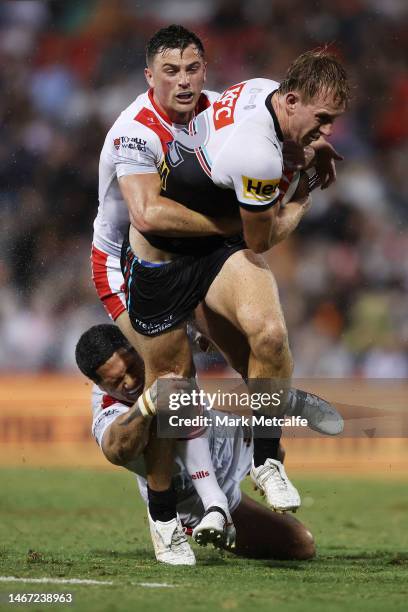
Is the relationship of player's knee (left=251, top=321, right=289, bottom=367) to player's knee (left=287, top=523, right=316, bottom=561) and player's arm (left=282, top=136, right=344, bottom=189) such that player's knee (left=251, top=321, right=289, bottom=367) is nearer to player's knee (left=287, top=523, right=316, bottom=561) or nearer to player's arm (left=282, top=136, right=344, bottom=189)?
player's arm (left=282, top=136, right=344, bottom=189)

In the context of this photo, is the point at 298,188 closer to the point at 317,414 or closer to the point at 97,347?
the point at 317,414

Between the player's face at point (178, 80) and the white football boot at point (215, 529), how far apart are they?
2.30 meters

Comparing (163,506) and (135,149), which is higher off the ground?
(135,149)

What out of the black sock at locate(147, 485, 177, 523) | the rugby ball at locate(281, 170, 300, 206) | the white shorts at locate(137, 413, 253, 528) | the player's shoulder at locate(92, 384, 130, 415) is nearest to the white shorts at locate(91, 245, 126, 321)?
the player's shoulder at locate(92, 384, 130, 415)

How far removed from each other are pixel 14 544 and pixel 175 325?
6.47 feet

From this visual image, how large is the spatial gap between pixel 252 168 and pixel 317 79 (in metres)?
0.53

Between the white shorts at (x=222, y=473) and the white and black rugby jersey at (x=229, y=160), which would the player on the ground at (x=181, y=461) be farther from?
the white and black rugby jersey at (x=229, y=160)

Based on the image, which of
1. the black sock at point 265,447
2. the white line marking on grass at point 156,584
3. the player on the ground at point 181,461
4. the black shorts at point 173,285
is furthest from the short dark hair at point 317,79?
the white line marking on grass at point 156,584

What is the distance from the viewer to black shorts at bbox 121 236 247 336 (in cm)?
558

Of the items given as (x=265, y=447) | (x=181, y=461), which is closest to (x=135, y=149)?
(x=181, y=461)

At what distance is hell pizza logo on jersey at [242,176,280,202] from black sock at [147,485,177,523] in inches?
67.4

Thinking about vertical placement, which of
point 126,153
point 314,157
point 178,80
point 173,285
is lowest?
point 173,285

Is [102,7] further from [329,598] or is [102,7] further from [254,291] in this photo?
[329,598]

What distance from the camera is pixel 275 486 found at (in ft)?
17.5
